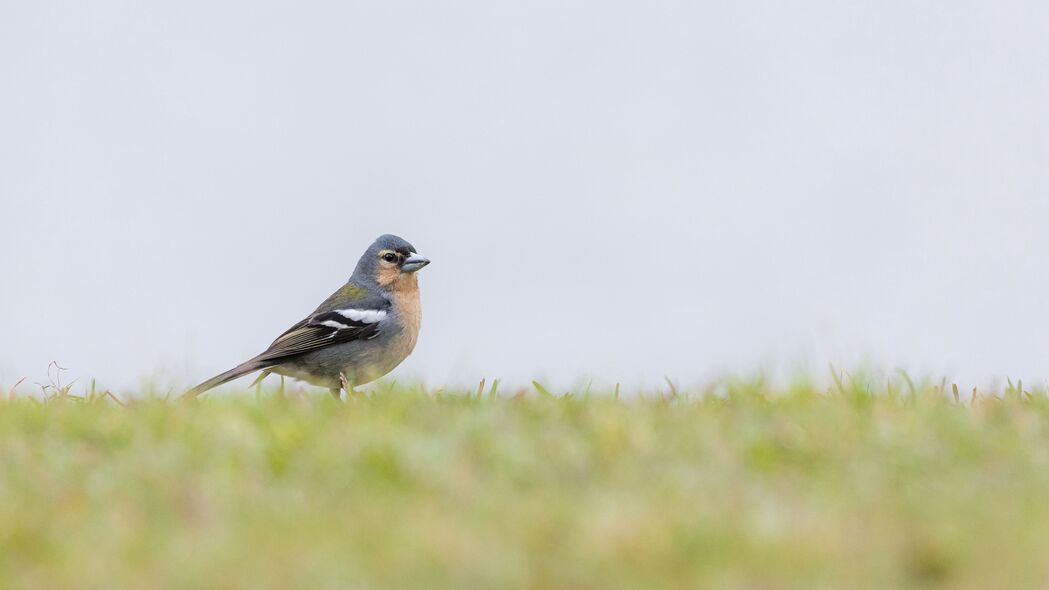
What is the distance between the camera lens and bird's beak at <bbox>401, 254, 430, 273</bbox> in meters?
13.0

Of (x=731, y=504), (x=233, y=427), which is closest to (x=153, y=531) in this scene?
(x=233, y=427)

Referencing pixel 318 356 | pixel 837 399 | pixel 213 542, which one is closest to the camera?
pixel 213 542

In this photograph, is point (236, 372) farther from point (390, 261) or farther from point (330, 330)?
point (390, 261)

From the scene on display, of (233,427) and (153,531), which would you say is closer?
(153,531)

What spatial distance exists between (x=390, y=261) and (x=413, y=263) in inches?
9.3

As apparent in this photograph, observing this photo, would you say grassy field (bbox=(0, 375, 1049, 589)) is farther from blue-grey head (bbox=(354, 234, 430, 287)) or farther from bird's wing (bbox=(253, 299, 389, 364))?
blue-grey head (bbox=(354, 234, 430, 287))

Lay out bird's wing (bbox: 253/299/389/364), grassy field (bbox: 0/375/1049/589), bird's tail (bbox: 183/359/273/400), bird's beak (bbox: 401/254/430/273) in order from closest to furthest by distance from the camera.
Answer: grassy field (bbox: 0/375/1049/589)
bird's tail (bbox: 183/359/273/400)
bird's wing (bbox: 253/299/389/364)
bird's beak (bbox: 401/254/430/273)

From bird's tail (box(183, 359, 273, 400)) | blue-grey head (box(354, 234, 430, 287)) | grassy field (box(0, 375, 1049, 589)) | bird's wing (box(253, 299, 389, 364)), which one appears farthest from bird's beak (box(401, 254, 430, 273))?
grassy field (box(0, 375, 1049, 589))

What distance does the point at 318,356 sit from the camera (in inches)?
488

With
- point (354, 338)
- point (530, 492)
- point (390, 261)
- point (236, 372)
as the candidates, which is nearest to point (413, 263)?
point (390, 261)

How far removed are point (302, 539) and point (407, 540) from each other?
508 mm

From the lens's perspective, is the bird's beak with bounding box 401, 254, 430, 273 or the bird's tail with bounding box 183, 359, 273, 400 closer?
the bird's tail with bounding box 183, 359, 273, 400

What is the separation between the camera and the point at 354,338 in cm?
1244

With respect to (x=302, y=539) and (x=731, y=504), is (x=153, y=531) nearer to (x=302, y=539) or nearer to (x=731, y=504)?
(x=302, y=539)
